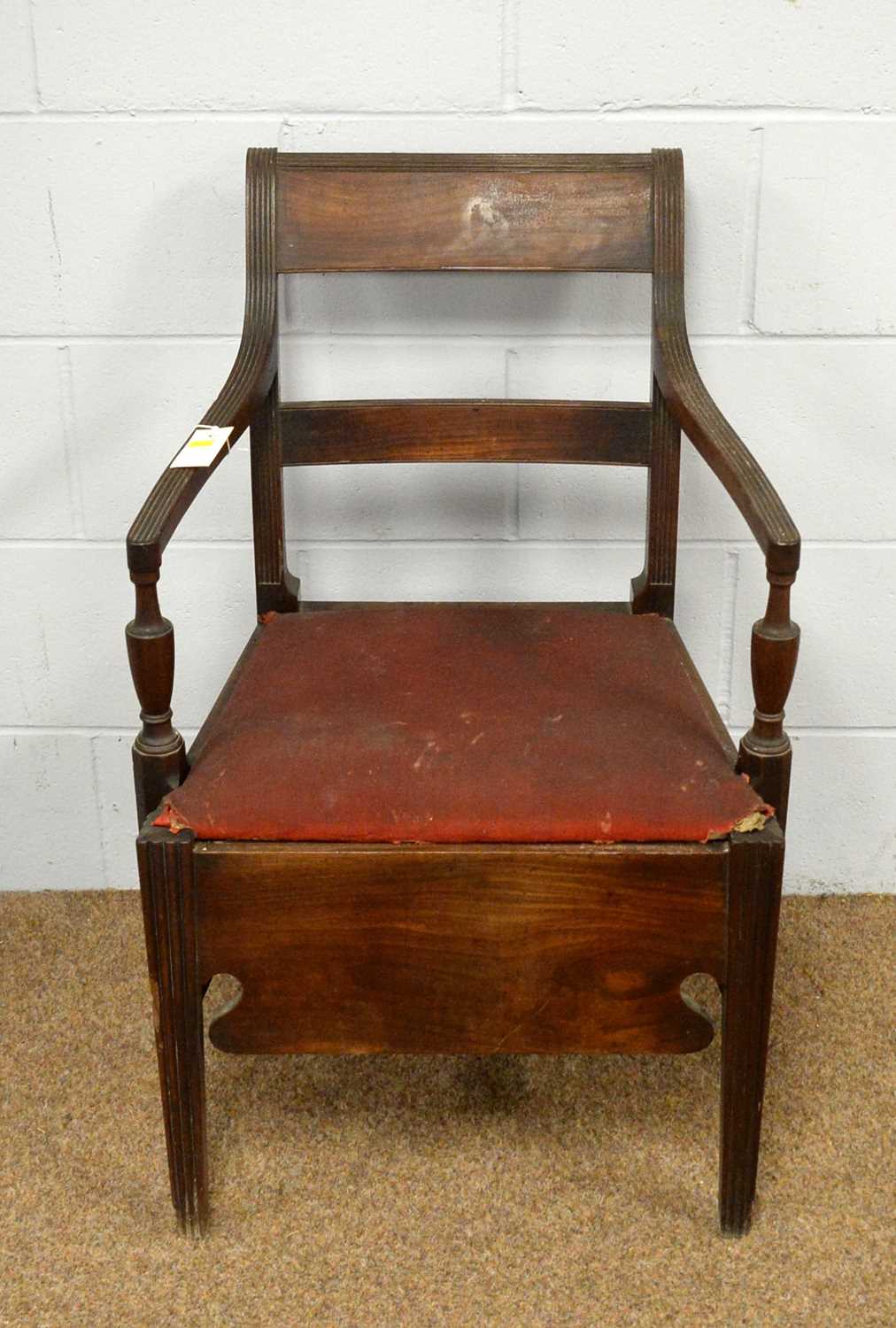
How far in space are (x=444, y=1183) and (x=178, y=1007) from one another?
376 millimetres

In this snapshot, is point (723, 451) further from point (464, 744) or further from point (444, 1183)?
point (444, 1183)

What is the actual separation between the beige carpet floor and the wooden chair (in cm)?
8

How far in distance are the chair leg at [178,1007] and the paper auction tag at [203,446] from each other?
1.13 feet

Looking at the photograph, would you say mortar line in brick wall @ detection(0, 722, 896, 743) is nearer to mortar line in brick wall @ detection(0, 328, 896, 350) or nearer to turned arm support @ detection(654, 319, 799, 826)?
mortar line in brick wall @ detection(0, 328, 896, 350)

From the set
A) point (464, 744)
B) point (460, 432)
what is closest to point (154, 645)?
point (464, 744)

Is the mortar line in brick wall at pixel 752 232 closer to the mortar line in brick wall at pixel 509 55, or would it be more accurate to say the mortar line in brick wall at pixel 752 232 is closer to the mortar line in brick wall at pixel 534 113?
the mortar line in brick wall at pixel 534 113

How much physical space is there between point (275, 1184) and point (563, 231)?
3.48 ft

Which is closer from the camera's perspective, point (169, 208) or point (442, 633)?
point (442, 633)

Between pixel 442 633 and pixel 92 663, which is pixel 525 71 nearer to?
pixel 442 633

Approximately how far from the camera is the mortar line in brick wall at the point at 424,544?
1.79 metres

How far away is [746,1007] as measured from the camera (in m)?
1.25

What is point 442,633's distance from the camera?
146cm

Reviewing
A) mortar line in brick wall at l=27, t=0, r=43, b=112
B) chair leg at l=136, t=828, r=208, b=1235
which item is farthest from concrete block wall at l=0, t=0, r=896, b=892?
chair leg at l=136, t=828, r=208, b=1235

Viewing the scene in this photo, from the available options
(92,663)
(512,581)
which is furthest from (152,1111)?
(512,581)
